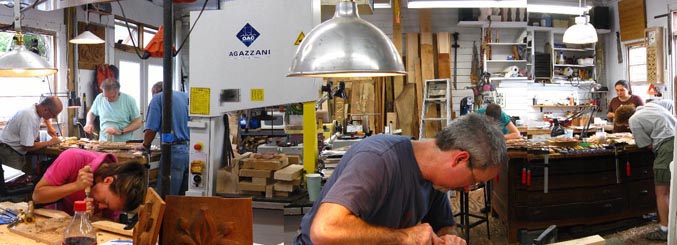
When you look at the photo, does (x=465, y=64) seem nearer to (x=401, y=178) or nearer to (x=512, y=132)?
(x=512, y=132)

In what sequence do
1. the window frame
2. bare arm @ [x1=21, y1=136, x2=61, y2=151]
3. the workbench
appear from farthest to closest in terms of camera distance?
1. the window frame
2. bare arm @ [x1=21, y1=136, x2=61, y2=151]
3. the workbench

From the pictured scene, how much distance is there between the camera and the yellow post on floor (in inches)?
119

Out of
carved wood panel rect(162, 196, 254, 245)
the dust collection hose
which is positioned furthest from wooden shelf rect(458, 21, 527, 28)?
carved wood panel rect(162, 196, 254, 245)

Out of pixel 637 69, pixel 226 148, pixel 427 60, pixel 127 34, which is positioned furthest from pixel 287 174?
pixel 637 69

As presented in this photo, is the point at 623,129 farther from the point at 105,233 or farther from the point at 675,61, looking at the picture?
the point at 105,233

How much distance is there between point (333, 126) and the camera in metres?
6.23

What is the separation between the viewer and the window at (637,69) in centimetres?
838

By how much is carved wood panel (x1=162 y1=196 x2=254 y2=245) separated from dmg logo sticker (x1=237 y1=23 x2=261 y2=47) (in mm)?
1325

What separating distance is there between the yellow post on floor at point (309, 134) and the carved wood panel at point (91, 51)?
17.5ft

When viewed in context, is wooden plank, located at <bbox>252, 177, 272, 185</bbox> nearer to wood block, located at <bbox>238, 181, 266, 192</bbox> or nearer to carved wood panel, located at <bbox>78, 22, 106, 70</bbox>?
wood block, located at <bbox>238, 181, 266, 192</bbox>

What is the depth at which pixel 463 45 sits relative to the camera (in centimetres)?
885

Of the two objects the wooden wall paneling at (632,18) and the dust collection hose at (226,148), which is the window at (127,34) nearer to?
the dust collection hose at (226,148)

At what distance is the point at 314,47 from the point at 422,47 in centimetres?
692

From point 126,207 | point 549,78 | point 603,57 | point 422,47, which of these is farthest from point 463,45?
point 126,207
